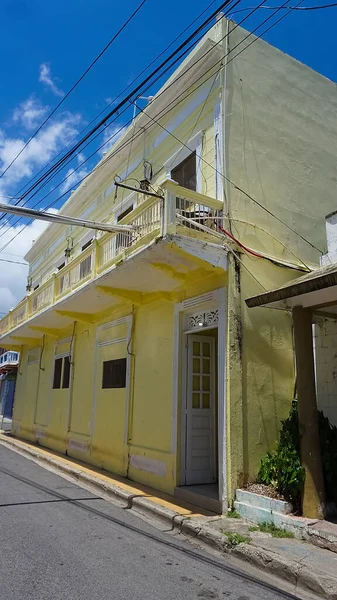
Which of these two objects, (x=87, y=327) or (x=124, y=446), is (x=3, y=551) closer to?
(x=124, y=446)

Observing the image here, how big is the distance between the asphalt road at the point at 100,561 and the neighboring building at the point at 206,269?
59.6 inches

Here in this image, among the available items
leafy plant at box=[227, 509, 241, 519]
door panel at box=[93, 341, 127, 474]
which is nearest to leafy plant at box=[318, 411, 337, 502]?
leafy plant at box=[227, 509, 241, 519]

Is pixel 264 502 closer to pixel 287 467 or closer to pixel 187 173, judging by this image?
pixel 287 467

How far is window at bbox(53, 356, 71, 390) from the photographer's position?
13.6m

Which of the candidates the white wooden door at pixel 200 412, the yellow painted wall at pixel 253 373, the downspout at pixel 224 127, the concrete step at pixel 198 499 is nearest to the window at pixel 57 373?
the white wooden door at pixel 200 412

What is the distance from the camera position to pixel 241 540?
5.38 m

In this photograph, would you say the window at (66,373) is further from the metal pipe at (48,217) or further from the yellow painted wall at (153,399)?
the metal pipe at (48,217)

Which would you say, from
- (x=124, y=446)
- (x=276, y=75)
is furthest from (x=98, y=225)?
(x=276, y=75)

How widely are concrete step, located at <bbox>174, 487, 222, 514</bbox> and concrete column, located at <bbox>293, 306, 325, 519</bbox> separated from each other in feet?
4.61

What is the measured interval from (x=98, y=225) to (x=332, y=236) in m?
4.05

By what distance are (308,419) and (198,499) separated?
7.38 feet

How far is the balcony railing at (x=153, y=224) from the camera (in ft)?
23.1

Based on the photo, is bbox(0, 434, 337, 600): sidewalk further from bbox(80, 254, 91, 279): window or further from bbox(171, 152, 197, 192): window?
bbox(171, 152, 197, 192): window

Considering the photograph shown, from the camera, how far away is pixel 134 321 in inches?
385
